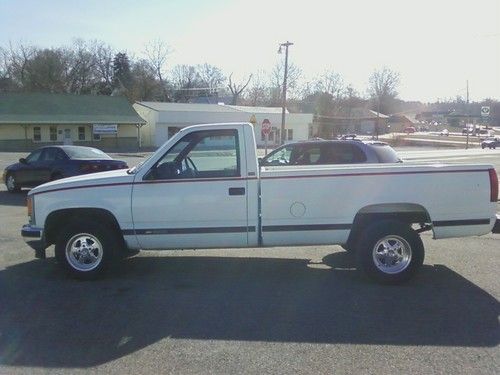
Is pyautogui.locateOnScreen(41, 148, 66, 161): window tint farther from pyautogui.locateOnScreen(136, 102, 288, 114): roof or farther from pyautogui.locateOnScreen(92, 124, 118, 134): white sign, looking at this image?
pyautogui.locateOnScreen(136, 102, 288, 114): roof

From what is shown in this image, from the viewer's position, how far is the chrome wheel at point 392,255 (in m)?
6.03

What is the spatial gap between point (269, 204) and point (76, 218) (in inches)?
91.6

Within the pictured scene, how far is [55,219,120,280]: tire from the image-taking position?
20.1 ft

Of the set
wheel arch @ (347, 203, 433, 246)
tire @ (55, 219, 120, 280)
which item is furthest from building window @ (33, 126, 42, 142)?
wheel arch @ (347, 203, 433, 246)

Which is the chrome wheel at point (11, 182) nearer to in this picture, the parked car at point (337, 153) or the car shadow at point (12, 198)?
the car shadow at point (12, 198)

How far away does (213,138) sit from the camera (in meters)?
6.20

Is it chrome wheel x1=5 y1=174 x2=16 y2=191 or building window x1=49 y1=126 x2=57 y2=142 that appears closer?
chrome wheel x1=5 y1=174 x2=16 y2=191

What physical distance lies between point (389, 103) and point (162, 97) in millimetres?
62770

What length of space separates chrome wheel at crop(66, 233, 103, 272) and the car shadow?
329 inches

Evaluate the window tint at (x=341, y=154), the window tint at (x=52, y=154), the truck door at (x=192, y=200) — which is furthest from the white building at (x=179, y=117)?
the truck door at (x=192, y=200)

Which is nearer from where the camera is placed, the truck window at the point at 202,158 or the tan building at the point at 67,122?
the truck window at the point at 202,158

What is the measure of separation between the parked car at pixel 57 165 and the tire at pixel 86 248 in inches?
317

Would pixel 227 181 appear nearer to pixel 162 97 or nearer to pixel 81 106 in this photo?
pixel 81 106

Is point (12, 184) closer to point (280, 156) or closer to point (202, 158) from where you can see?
point (280, 156)
